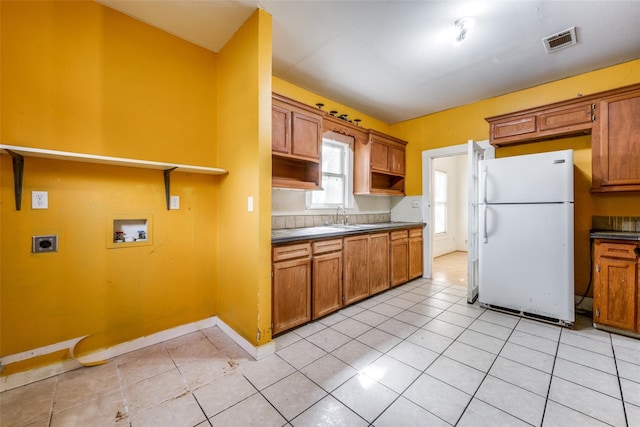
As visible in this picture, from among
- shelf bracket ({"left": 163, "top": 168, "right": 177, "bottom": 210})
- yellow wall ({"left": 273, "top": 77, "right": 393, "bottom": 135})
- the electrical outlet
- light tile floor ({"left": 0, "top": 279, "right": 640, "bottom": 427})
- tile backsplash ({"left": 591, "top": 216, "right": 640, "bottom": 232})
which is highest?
yellow wall ({"left": 273, "top": 77, "right": 393, "bottom": 135})

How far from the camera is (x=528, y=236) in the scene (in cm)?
276

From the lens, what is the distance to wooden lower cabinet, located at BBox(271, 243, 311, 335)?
7.65 ft

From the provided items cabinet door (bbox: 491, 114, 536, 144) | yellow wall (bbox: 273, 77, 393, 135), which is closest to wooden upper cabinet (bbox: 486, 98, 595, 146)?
cabinet door (bbox: 491, 114, 536, 144)

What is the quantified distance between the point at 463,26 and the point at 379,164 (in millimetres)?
2073

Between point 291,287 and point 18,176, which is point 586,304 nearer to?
point 291,287

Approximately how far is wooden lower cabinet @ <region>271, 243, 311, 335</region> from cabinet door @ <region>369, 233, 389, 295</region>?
3.53 feet

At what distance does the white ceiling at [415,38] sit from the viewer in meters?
2.07

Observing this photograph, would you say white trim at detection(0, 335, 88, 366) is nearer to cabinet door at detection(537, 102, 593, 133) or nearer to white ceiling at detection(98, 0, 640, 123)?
white ceiling at detection(98, 0, 640, 123)

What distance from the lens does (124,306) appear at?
7.01ft

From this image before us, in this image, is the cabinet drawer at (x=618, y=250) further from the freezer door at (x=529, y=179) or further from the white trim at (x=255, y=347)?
the white trim at (x=255, y=347)

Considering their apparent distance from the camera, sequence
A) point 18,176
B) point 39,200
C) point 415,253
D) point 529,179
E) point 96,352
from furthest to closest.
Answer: point 415,253
point 529,179
point 96,352
point 39,200
point 18,176

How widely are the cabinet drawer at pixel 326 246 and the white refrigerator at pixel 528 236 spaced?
173 cm

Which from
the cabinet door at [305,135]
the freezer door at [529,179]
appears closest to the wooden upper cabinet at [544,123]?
the freezer door at [529,179]

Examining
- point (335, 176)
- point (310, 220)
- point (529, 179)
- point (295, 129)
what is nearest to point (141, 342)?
point (310, 220)
